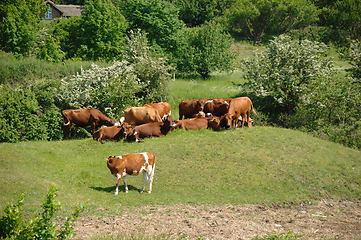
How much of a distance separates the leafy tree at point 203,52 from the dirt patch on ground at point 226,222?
88.8 ft

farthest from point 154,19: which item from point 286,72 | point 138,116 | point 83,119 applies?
point 83,119

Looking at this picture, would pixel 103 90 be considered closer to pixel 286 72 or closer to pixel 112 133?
pixel 112 133

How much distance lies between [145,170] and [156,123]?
7.01 m

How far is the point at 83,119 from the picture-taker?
2014 cm

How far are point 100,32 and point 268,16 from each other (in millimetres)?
48607

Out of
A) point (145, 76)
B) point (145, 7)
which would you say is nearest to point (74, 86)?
point (145, 76)

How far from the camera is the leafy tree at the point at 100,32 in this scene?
35.2 metres

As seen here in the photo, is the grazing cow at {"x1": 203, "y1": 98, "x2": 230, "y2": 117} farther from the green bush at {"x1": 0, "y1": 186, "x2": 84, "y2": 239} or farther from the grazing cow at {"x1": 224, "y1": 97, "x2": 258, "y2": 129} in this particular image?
the green bush at {"x1": 0, "y1": 186, "x2": 84, "y2": 239}

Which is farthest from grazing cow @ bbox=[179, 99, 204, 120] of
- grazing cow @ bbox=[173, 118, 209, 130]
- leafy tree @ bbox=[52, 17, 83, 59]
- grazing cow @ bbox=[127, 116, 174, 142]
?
leafy tree @ bbox=[52, 17, 83, 59]

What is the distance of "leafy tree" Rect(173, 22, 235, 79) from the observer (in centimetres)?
3806

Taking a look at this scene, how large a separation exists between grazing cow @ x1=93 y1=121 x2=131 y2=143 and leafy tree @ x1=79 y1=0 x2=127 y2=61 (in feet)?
59.8

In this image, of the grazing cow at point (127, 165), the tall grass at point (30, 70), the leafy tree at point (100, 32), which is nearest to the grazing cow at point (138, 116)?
the tall grass at point (30, 70)

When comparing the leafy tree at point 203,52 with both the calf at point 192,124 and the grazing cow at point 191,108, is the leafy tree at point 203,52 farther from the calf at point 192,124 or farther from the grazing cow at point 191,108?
the calf at point 192,124

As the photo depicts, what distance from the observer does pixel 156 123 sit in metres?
19.0
